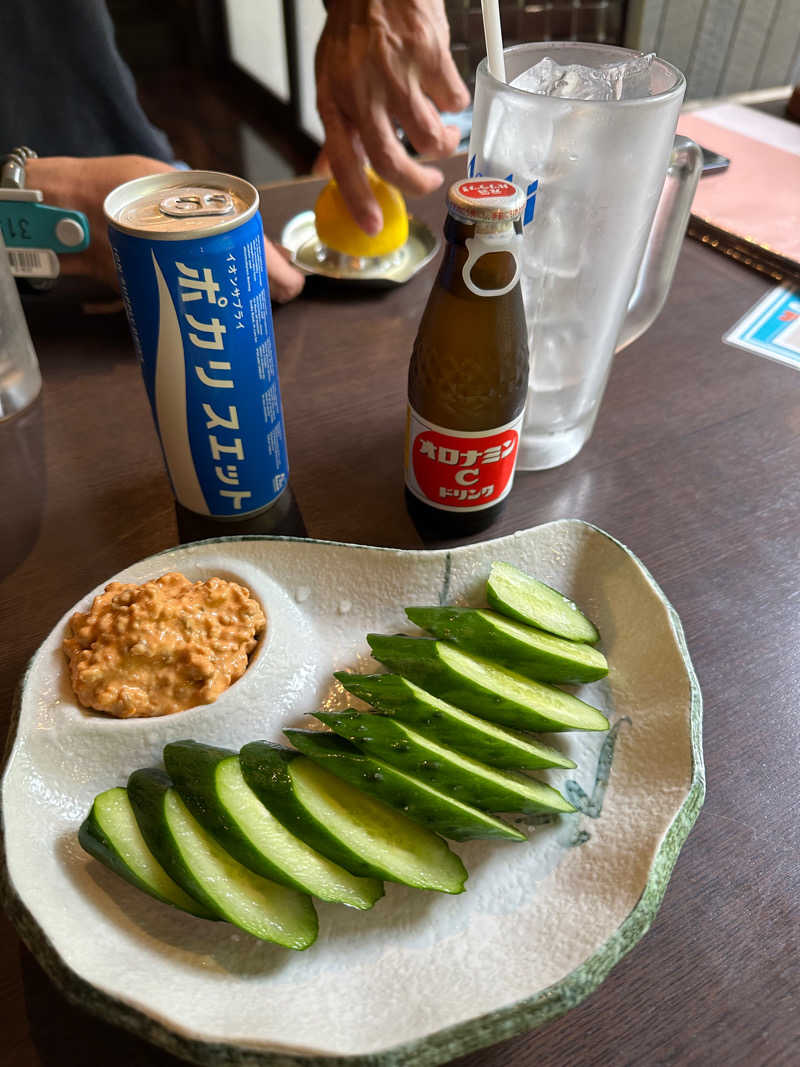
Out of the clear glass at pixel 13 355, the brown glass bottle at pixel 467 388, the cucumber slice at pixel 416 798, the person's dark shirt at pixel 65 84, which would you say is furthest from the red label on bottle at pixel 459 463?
the person's dark shirt at pixel 65 84

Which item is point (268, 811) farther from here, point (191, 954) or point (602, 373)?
point (602, 373)

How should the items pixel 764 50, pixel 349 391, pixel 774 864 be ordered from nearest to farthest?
pixel 774 864
pixel 349 391
pixel 764 50

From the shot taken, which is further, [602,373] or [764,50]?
[764,50]

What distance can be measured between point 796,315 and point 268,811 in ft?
3.82

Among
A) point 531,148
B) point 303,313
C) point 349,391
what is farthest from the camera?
point 303,313

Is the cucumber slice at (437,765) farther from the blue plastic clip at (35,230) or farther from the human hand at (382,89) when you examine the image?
the human hand at (382,89)

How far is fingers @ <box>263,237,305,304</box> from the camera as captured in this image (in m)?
1.17

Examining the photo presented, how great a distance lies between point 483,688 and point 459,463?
0.26 metres

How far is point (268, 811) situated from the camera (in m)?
0.59

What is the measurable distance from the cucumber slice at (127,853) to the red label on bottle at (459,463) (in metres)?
0.45

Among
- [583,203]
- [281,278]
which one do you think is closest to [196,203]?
[583,203]

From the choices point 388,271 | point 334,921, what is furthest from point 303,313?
point 334,921

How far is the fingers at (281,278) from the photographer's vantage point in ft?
3.85

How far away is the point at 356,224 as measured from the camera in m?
1.21
